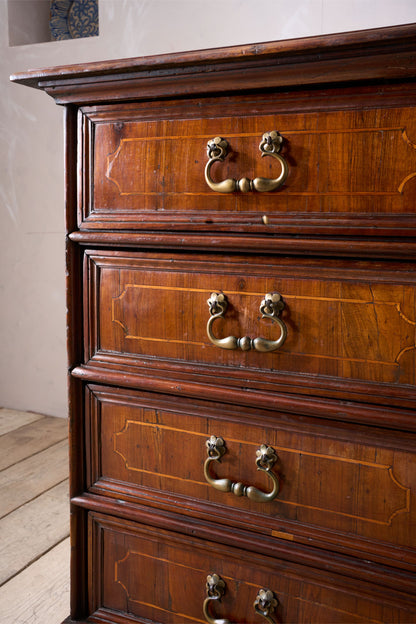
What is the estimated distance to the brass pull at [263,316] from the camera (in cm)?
83

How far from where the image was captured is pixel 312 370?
83cm

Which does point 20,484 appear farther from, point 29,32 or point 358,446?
point 29,32

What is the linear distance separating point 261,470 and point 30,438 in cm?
140

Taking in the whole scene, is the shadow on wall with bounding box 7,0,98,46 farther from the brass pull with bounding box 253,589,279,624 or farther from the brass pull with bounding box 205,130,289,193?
the brass pull with bounding box 253,589,279,624

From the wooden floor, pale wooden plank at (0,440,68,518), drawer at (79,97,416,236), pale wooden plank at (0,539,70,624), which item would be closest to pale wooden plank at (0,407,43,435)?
the wooden floor

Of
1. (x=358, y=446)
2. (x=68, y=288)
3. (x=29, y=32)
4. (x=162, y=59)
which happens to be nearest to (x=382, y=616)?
(x=358, y=446)

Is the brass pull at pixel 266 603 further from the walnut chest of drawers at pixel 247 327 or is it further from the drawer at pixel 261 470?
the drawer at pixel 261 470

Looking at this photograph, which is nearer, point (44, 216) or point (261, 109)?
point (261, 109)

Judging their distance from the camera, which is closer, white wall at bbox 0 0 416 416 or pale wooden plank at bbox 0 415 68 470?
white wall at bbox 0 0 416 416

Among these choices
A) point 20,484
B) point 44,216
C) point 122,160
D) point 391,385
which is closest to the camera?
point 391,385

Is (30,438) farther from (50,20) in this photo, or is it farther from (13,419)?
(50,20)

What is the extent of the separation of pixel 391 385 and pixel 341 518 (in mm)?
223

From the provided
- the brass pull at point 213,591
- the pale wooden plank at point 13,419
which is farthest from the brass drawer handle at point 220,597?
the pale wooden plank at point 13,419

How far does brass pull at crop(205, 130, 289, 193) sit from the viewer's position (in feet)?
2.63
